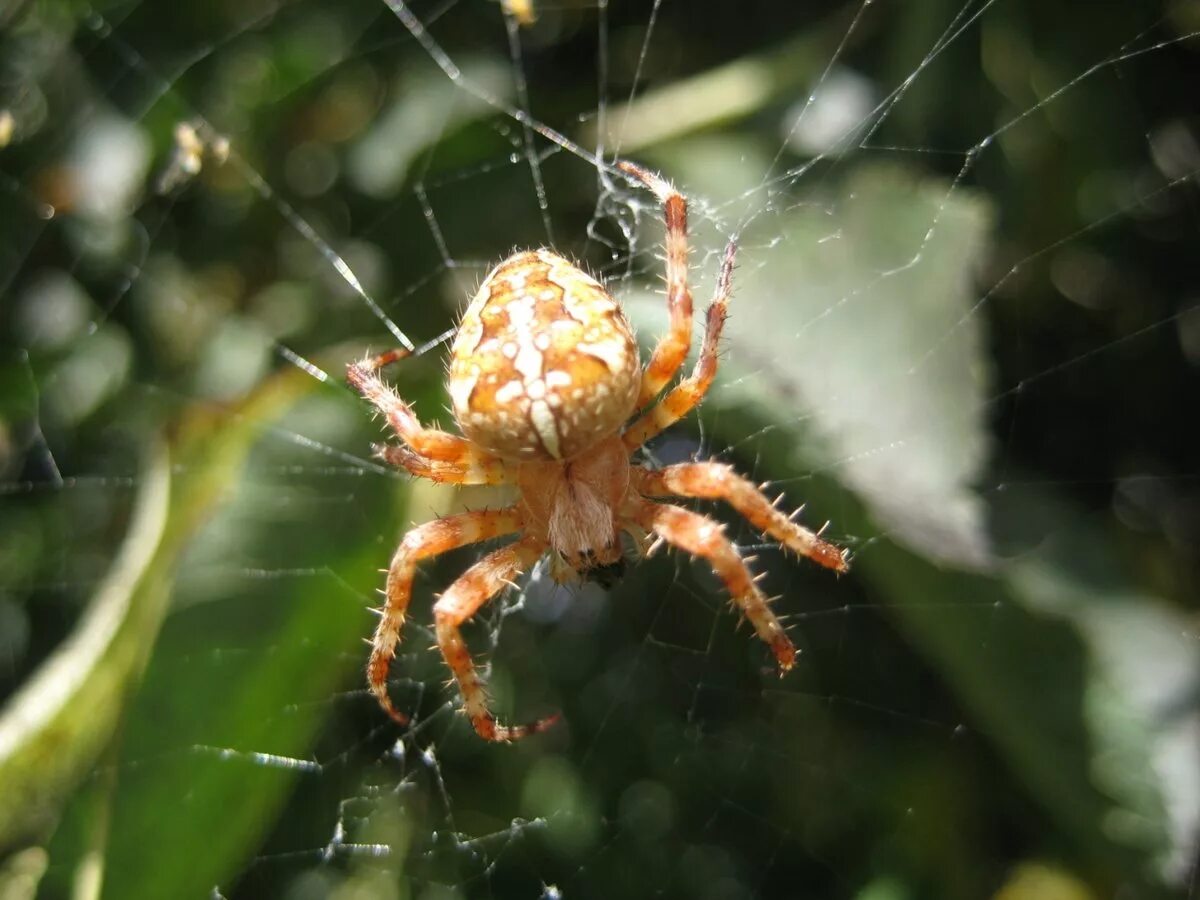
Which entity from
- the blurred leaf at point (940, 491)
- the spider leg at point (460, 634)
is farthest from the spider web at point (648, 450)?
the spider leg at point (460, 634)

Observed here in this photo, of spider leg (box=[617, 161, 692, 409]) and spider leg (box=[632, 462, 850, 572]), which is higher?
spider leg (box=[617, 161, 692, 409])

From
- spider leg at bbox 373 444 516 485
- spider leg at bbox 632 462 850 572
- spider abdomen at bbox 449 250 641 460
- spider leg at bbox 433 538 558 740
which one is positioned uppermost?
spider abdomen at bbox 449 250 641 460

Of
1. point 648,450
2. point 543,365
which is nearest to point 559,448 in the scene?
point 543,365

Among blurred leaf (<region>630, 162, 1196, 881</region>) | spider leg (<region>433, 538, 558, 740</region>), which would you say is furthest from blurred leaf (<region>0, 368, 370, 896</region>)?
blurred leaf (<region>630, 162, 1196, 881</region>)

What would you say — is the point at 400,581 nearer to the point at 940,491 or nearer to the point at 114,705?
the point at 114,705

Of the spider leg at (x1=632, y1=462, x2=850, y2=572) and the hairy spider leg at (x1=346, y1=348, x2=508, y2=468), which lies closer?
the spider leg at (x1=632, y1=462, x2=850, y2=572)

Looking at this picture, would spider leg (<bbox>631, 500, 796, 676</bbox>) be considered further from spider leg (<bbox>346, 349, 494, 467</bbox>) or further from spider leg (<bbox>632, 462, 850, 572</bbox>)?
spider leg (<bbox>346, 349, 494, 467</bbox>)

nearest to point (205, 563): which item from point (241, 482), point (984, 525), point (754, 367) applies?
point (241, 482)
